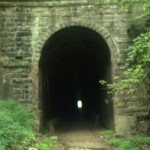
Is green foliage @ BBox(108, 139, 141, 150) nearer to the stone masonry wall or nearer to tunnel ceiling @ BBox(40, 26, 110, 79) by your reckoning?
the stone masonry wall

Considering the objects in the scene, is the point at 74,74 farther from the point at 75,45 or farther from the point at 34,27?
the point at 34,27

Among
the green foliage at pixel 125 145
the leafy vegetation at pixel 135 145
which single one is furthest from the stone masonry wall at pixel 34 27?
the leafy vegetation at pixel 135 145

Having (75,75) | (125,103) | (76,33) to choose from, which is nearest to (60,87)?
(75,75)

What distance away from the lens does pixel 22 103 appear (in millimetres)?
10195

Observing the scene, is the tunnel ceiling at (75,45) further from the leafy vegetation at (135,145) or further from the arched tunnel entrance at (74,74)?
the leafy vegetation at (135,145)

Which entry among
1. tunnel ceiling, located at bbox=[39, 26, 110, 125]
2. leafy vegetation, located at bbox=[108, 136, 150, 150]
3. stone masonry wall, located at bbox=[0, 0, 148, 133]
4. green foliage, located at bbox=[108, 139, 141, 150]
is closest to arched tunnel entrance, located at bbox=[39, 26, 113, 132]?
tunnel ceiling, located at bbox=[39, 26, 110, 125]

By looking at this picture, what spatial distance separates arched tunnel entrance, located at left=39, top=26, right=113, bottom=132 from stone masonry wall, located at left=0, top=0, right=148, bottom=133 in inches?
17.7

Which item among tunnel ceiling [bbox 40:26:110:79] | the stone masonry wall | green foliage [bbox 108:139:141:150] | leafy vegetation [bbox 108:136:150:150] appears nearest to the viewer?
leafy vegetation [bbox 108:136:150:150]

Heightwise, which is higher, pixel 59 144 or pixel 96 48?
pixel 96 48

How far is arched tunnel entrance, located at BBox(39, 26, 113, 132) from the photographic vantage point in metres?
11.4

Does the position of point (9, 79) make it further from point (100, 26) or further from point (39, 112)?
point (100, 26)

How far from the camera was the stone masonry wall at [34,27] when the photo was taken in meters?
10.4

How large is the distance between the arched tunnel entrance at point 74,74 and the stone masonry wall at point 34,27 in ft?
1.48

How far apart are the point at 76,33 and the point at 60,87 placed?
9818mm
